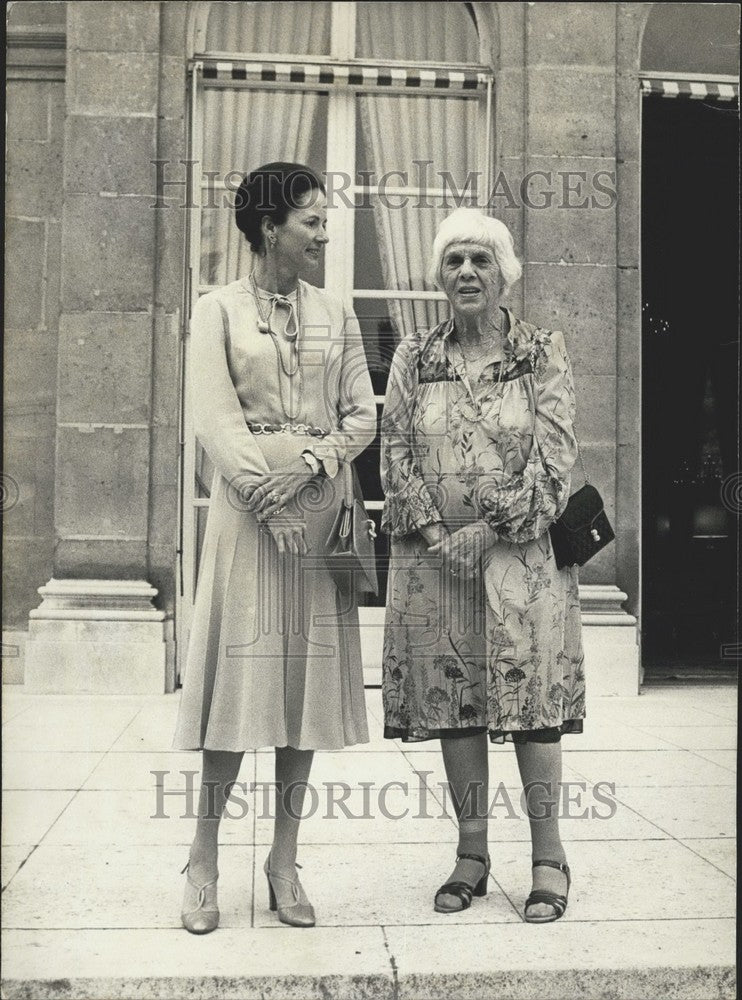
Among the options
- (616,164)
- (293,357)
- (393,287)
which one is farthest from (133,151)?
(293,357)

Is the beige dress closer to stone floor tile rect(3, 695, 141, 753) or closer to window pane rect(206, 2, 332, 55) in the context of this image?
stone floor tile rect(3, 695, 141, 753)

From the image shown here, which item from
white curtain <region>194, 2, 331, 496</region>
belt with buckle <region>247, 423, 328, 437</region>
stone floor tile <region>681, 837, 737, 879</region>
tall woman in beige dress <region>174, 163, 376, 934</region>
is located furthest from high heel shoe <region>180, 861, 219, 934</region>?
white curtain <region>194, 2, 331, 496</region>

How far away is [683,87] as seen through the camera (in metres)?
7.18

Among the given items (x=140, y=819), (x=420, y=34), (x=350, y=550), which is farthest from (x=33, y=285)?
(x=350, y=550)

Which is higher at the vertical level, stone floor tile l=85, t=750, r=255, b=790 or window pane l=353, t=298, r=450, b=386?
window pane l=353, t=298, r=450, b=386

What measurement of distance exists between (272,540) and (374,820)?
1579 mm

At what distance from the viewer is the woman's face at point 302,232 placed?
343 centimetres

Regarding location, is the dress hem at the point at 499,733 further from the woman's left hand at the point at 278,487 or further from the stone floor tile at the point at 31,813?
the stone floor tile at the point at 31,813

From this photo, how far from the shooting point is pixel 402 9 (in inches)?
291

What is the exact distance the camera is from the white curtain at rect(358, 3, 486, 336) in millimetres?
7312

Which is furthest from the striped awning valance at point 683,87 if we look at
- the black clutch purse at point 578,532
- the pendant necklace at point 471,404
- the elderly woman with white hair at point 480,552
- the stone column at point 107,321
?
the black clutch purse at point 578,532

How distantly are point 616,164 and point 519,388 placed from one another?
4.06 meters

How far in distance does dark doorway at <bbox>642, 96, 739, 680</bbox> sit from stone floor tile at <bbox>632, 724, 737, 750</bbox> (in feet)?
9.01

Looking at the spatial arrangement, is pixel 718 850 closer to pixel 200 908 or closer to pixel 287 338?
pixel 200 908
